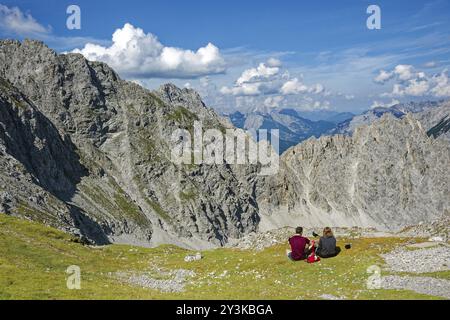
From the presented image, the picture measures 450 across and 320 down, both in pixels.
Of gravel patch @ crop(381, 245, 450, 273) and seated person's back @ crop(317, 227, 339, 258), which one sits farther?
seated person's back @ crop(317, 227, 339, 258)

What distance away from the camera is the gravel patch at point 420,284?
32094 millimetres

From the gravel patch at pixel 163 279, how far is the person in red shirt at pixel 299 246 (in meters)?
11.2

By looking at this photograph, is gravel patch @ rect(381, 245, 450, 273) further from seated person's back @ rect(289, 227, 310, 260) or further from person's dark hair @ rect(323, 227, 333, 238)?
seated person's back @ rect(289, 227, 310, 260)

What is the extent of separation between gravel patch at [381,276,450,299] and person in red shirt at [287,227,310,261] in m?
7.39

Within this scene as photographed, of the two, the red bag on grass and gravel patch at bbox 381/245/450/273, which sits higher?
the red bag on grass

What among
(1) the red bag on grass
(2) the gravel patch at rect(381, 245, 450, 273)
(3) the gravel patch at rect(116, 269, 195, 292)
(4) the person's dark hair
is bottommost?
(3) the gravel patch at rect(116, 269, 195, 292)

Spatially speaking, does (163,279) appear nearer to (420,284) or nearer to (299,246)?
(299,246)

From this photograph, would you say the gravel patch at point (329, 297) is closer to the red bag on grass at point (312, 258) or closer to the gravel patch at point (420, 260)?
the red bag on grass at point (312, 258)

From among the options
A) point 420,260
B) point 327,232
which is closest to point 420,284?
point 327,232

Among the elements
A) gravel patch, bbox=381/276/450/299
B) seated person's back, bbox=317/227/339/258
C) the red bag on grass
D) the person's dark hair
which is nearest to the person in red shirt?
the red bag on grass

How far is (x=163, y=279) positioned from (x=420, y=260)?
91.3ft

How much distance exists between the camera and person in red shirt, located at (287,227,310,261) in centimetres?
4025

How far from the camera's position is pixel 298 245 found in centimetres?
4056
